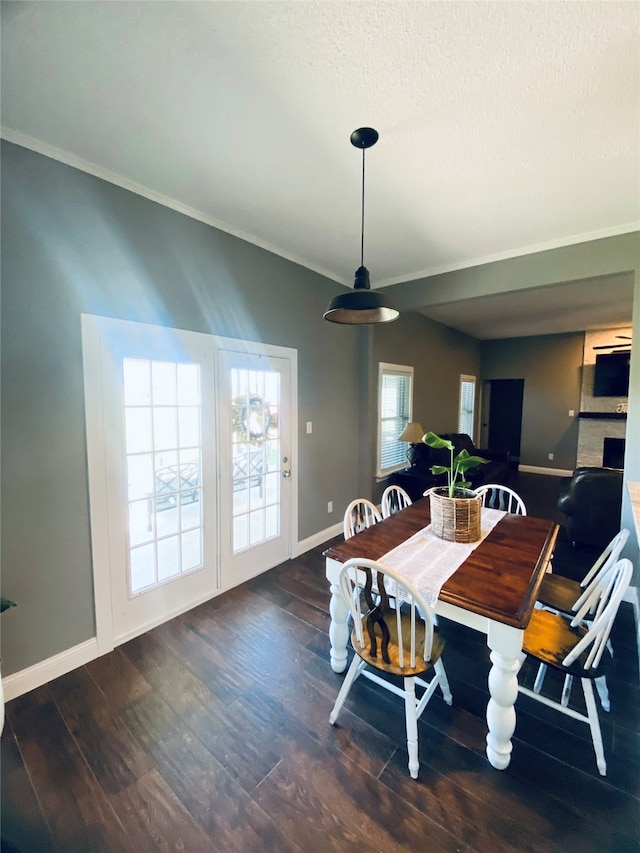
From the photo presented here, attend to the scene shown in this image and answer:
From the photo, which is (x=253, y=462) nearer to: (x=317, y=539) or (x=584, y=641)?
(x=317, y=539)

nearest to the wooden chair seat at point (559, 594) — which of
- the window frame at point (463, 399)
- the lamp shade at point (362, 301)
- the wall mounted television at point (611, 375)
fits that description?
the lamp shade at point (362, 301)

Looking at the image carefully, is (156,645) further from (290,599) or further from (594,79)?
(594,79)

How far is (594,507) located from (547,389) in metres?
→ 4.58

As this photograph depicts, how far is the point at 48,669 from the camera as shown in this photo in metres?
1.94

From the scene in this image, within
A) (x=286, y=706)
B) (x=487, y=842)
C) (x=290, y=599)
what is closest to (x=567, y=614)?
(x=487, y=842)

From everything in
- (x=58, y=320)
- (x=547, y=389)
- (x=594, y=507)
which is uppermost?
(x=58, y=320)

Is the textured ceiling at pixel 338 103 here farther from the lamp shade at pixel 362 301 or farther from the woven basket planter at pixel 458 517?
the woven basket planter at pixel 458 517

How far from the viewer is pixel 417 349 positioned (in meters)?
5.36

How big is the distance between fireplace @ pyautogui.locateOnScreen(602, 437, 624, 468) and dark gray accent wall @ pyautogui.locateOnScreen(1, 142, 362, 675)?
732cm

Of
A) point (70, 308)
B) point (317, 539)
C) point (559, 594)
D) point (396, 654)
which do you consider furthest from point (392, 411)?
point (70, 308)

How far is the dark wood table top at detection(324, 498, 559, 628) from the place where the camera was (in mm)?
1402

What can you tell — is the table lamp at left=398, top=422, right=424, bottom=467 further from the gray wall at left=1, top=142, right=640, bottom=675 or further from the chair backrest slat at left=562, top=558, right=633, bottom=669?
the chair backrest slat at left=562, top=558, right=633, bottom=669

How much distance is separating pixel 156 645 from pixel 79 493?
3.56ft

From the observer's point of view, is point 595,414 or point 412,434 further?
point 595,414
